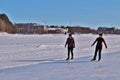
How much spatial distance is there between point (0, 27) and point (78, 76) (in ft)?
187

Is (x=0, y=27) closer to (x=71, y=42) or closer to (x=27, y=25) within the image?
(x=71, y=42)

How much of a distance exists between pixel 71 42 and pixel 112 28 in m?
157

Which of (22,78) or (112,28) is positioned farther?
(112,28)

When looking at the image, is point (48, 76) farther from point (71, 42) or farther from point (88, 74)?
point (71, 42)

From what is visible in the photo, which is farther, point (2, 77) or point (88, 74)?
point (88, 74)

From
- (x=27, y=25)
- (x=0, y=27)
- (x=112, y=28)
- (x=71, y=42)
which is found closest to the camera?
(x=71, y=42)

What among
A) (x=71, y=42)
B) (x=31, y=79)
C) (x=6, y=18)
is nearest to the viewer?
(x=31, y=79)

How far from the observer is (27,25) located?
141m

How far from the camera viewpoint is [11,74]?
10.7 m

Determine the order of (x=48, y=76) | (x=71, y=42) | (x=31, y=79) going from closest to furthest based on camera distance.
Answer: (x=31, y=79) < (x=48, y=76) < (x=71, y=42)

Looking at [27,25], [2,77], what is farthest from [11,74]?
[27,25]

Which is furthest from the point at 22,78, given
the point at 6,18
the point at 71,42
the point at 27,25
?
the point at 27,25

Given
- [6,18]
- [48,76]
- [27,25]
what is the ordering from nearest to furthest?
1. [48,76]
2. [6,18]
3. [27,25]

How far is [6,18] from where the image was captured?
261 feet
